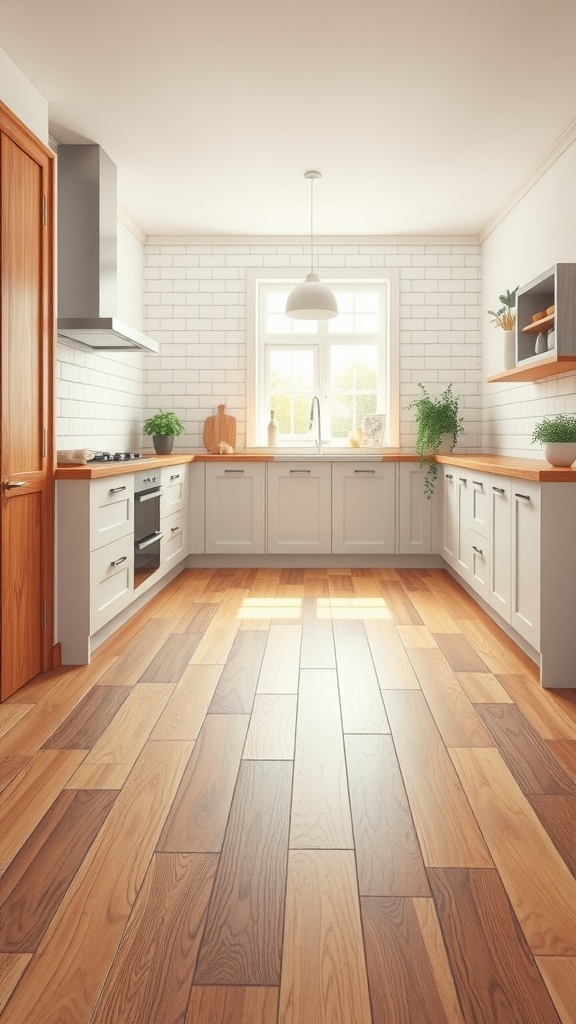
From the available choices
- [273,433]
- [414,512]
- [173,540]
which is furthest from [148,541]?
[414,512]

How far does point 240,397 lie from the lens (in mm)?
6520

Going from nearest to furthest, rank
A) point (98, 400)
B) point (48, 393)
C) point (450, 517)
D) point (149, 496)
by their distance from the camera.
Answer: point (48, 393) < point (149, 496) < point (98, 400) < point (450, 517)

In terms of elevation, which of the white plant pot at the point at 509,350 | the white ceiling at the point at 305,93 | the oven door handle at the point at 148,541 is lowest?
the oven door handle at the point at 148,541

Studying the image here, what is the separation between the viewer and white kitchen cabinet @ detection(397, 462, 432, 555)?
5.95 metres

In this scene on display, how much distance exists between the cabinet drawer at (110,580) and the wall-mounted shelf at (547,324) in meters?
2.31

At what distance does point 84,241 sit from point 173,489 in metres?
1.71

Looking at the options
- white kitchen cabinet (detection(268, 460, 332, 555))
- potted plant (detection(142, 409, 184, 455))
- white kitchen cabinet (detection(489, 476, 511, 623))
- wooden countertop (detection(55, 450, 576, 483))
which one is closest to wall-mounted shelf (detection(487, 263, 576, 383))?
wooden countertop (detection(55, 450, 576, 483))

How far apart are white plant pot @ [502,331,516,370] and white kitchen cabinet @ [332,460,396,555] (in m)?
1.37

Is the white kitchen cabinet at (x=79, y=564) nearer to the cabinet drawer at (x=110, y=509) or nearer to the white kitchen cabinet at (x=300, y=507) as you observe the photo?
the cabinet drawer at (x=110, y=509)

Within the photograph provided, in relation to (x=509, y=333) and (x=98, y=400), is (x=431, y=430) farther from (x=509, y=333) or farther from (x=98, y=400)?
(x=98, y=400)

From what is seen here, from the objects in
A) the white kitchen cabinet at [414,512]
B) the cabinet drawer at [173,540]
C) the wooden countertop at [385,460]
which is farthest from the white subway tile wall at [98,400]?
the white kitchen cabinet at [414,512]

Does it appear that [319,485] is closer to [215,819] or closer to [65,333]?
[65,333]

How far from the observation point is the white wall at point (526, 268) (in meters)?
4.27

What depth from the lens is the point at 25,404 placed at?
10.3 feet
